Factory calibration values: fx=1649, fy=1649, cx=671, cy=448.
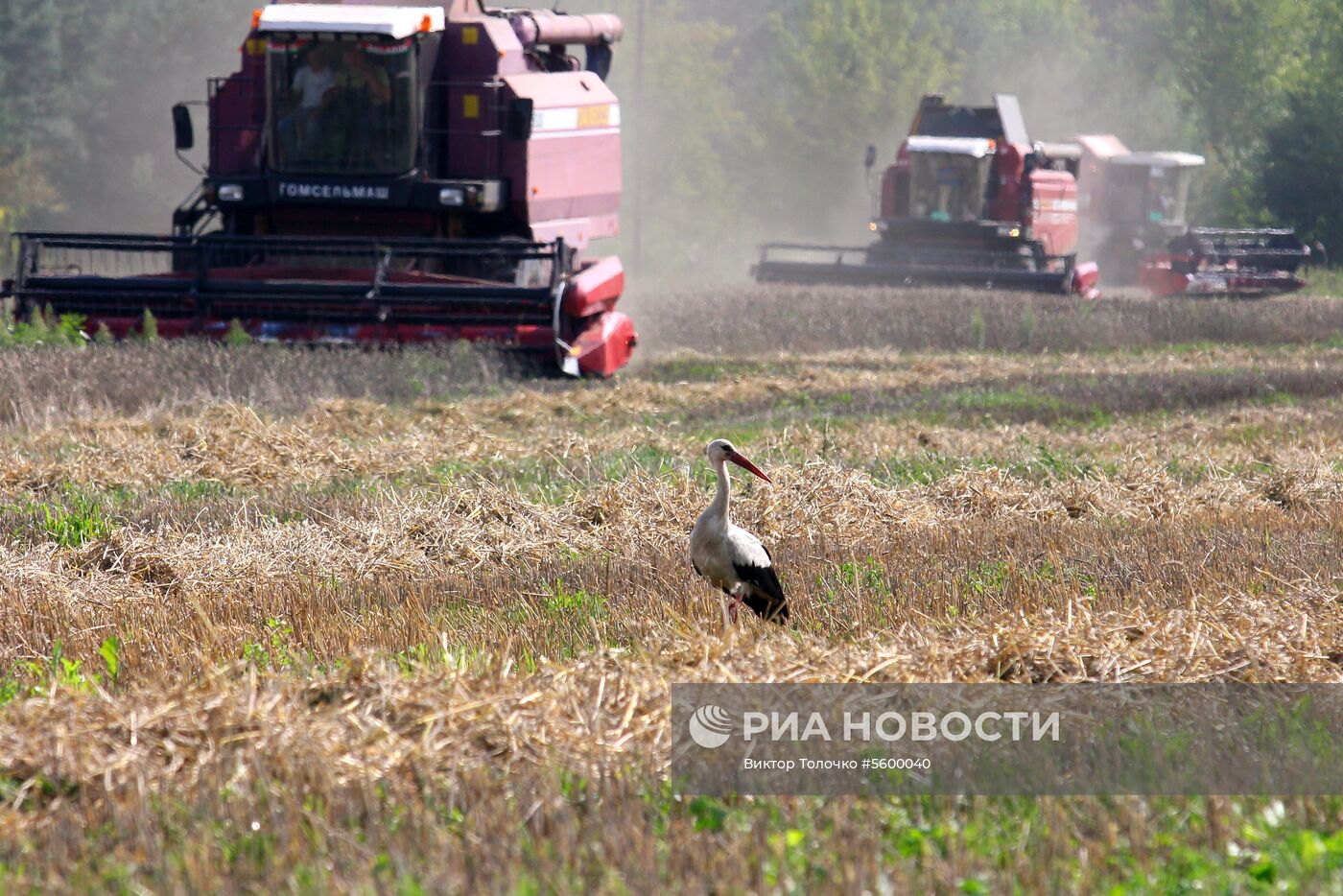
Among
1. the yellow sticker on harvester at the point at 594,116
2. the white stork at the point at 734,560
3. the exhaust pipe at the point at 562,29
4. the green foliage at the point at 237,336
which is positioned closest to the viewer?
the white stork at the point at 734,560

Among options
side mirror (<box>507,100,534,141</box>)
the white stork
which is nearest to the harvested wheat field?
the white stork

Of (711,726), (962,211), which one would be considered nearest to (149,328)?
(711,726)

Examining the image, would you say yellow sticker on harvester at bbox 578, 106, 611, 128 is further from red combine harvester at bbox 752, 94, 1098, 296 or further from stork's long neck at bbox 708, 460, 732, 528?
stork's long neck at bbox 708, 460, 732, 528

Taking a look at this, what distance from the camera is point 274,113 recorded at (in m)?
15.6

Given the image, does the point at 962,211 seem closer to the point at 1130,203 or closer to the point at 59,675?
the point at 1130,203

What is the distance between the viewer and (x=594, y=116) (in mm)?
17219

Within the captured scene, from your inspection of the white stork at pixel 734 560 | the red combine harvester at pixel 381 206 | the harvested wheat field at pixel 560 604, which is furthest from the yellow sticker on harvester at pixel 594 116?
the white stork at pixel 734 560

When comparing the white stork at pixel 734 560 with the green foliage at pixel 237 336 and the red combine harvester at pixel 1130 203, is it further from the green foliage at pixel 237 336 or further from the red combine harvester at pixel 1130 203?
the red combine harvester at pixel 1130 203

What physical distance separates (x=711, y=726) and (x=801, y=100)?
165 feet

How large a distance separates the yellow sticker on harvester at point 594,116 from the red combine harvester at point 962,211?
9515 mm

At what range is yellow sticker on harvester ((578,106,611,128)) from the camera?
16844 mm

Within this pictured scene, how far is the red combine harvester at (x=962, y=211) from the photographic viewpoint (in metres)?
27.2

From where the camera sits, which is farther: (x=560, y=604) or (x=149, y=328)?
(x=149, y=328)

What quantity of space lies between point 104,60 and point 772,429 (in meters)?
38.1
